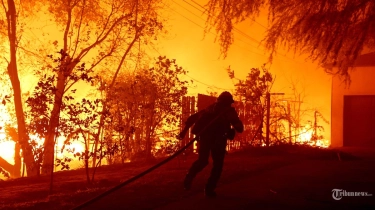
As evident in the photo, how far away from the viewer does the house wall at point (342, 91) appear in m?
20.8

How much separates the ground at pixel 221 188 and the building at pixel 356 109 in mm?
8528

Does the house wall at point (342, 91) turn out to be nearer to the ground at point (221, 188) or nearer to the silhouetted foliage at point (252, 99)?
the silhouetted foliage at point (252, 99)

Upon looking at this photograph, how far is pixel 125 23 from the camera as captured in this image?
1675 centimetres

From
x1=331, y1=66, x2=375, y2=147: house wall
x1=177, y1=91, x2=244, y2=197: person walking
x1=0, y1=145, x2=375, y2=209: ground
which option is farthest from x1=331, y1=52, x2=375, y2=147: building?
x1=177, y1=91, x2=244, y2=197: person walking

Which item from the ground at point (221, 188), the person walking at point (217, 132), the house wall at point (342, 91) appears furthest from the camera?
the house wall at point (342, 91)

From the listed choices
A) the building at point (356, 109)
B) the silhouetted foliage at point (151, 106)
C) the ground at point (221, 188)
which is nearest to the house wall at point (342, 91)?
the building at point (356, 109)

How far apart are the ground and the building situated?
28.0ft

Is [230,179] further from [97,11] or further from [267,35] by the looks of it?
[97,11]

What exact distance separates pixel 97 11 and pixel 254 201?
11080 millimetres

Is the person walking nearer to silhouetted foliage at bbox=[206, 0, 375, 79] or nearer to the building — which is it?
silhouetted foliage at bbox=[206, 0, 375, 79]

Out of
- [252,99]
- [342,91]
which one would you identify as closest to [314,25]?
[252,99]

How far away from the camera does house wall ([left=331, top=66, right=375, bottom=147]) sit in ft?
68.3

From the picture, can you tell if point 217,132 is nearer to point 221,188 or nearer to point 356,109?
point 221,188

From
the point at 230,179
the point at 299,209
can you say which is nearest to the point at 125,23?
the point at 230,179
